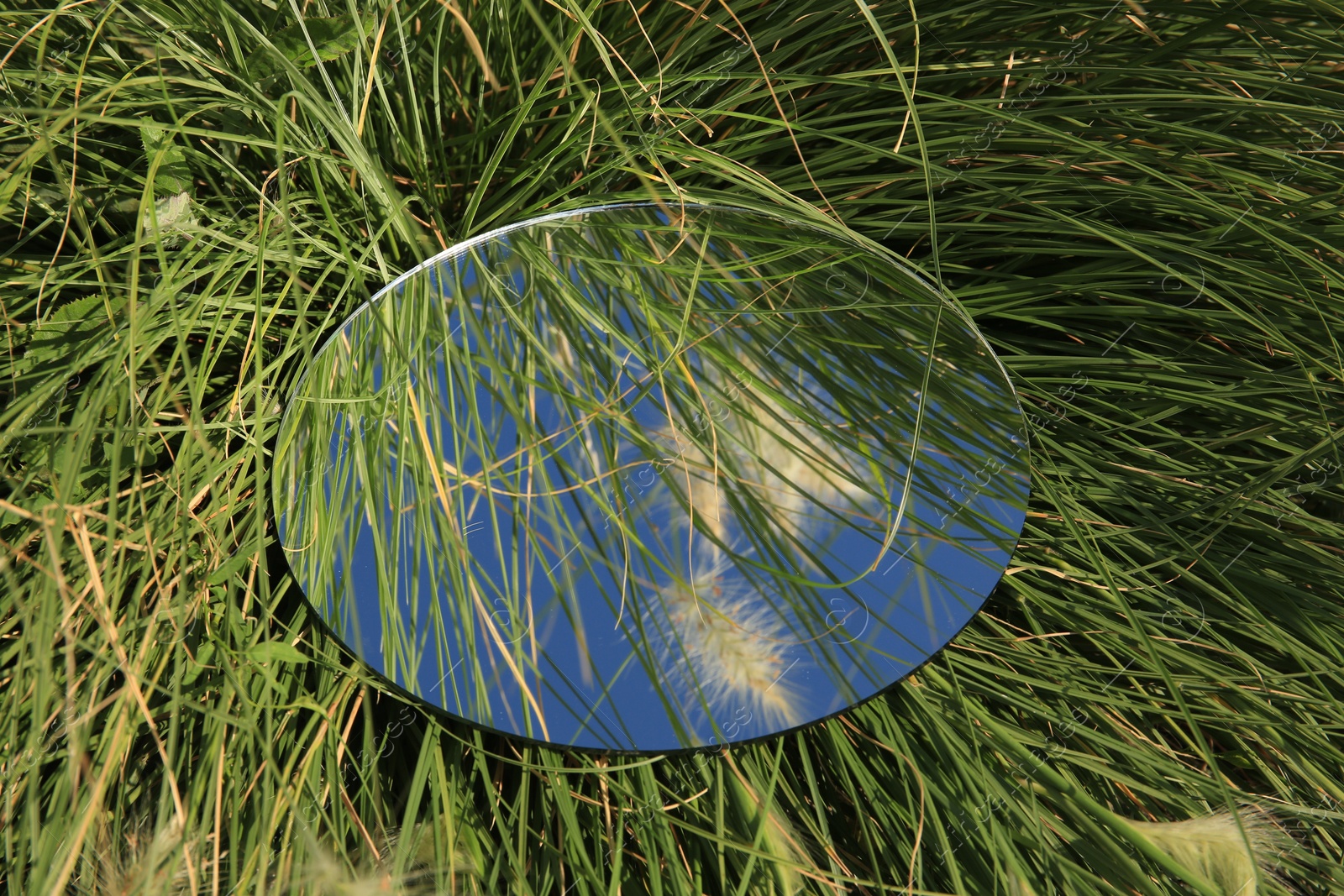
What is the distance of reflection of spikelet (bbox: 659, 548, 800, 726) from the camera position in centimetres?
98

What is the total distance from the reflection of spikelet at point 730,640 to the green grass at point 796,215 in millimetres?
92

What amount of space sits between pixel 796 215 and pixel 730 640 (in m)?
0.50

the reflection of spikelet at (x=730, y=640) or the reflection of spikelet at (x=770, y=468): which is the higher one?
the reflection of spikelet at (x=770, y=468)

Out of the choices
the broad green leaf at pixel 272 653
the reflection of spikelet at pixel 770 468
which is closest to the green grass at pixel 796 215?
the broad green leaf at pixel 272 653

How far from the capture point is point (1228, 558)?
1.15 metres

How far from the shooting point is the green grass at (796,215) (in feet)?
2.98

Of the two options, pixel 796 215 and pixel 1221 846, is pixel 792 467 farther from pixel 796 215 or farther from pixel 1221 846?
pixel 1221 846

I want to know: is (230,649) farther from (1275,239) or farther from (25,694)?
(1275,239)

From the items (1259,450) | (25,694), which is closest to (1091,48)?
(1259,450)

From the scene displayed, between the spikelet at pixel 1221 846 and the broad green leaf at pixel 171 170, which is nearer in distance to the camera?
the spikelet at pixel 1221 846

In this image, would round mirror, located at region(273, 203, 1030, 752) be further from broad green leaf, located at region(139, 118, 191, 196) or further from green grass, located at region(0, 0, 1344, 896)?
broad green leaf, located at region(139, 118, 191, 196)

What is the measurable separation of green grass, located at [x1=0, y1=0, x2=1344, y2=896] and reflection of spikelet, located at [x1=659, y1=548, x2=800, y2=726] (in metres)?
0.09

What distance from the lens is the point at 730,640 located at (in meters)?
0.99

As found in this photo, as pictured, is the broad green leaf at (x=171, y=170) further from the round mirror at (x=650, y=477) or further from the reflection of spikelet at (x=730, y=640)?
the reflection of spikelet at (x=730, y=640)
